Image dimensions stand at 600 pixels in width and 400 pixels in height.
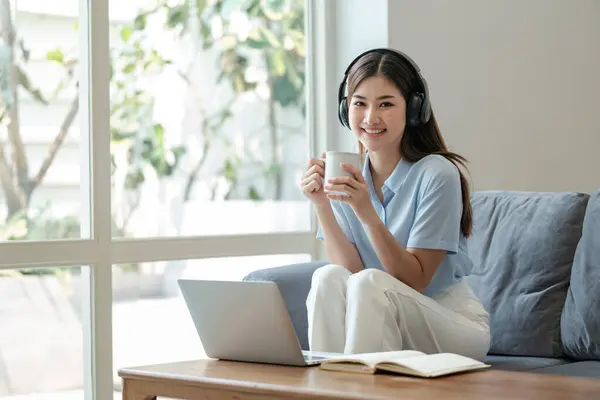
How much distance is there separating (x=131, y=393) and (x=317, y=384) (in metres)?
0.46

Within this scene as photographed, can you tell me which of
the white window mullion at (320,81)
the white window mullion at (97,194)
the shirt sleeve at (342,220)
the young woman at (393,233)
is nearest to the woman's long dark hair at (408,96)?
the young woman at (393,233)

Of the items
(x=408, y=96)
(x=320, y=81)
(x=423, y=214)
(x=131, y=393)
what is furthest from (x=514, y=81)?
(x=131, y=393)

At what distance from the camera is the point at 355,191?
212 centimetres

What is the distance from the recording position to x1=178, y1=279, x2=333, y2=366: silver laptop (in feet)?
5.80

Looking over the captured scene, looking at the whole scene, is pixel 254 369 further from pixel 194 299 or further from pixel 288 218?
pixel 288 218

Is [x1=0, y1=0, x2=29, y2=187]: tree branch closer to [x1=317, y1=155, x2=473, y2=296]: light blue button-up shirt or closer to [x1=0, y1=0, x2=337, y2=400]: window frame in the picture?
[x1=0, y1=0, x2=337, y2=400]: window frame

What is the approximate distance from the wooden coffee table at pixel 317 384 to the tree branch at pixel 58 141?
1.21 m

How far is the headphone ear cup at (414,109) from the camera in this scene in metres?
2.36

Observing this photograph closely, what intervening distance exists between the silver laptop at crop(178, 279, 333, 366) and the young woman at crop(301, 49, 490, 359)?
8.3 inches

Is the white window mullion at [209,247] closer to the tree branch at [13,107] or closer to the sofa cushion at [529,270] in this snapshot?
the tree branch at [13,107]

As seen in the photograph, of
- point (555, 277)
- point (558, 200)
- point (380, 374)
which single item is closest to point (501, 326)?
point (555, 277)

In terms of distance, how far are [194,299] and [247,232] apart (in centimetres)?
158

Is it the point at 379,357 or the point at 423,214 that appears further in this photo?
the point at 423,214

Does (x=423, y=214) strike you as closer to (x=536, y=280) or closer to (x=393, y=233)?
(x=393, y=233)
